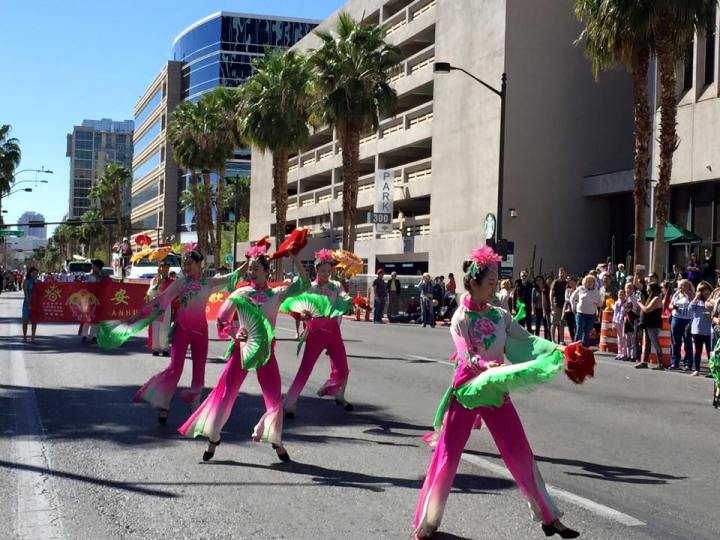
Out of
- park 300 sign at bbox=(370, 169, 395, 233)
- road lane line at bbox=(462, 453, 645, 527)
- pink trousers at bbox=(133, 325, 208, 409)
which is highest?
park 300 sign at bbox=(370, 169, 395, 233)

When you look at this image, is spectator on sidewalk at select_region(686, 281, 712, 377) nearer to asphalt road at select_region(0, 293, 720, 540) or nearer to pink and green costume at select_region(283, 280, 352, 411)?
asphalt road at select_region(0, 293, 720, 540)

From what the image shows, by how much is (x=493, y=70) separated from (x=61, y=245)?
520 ft

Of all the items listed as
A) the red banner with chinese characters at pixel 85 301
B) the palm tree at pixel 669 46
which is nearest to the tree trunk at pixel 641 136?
the palm tree at pixel 669 46

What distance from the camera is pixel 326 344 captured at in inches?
395

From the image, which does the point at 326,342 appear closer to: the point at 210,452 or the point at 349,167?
the point at 210,452

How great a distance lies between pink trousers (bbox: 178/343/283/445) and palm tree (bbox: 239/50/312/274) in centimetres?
3557

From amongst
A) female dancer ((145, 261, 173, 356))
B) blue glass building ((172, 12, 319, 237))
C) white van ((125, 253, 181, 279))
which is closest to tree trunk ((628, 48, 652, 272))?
female dancer ((145, 261, 173, 356))

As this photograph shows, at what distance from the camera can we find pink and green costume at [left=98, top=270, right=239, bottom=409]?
29.3ft

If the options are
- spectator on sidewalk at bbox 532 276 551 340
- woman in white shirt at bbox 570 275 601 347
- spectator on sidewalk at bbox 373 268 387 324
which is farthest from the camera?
spectator on sidewalk at bbox 373 268 387 324

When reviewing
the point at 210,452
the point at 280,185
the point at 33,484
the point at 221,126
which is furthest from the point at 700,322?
the point at 221,126

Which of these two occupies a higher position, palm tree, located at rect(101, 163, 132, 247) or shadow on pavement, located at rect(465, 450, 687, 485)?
palm tree, located at rect(101, 163, 132, 247)

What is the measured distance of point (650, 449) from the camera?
8461mm

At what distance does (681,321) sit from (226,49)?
89390 millimetres

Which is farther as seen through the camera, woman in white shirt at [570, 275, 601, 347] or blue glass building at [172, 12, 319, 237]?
blue glass building at [172, 12, 319, 237]
